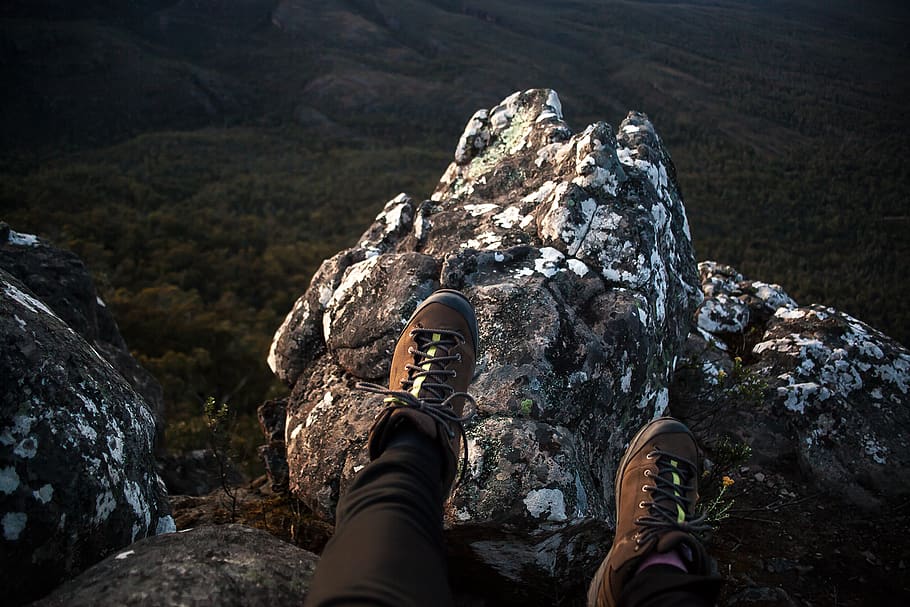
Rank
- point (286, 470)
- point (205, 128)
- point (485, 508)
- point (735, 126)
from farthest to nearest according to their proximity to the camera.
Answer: point (205, 128), point (735, 126), point (286, 470), point (485, 508)

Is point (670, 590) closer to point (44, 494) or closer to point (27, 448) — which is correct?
point (44, 494)

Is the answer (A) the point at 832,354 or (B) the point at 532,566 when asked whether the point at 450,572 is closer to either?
(B) the point at 532,566

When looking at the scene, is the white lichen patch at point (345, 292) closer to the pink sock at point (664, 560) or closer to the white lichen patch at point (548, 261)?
the white lichen patch at point (548, 261)

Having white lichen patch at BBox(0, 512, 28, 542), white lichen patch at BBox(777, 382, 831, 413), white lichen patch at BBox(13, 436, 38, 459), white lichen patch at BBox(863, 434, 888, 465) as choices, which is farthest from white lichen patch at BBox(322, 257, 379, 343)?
white lichen patch at BBox(863, 434, 888, 465)

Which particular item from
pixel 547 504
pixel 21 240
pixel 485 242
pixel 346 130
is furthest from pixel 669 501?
pixel 346 130

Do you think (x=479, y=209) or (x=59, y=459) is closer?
(x=59, y=459)

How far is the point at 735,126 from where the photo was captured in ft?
166

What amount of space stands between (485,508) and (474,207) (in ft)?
8.71

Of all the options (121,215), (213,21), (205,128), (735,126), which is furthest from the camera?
(213,21)

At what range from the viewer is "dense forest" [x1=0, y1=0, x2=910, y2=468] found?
61.3 feet

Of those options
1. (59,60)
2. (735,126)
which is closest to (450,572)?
(735,126)

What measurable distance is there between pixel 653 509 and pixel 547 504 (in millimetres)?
527

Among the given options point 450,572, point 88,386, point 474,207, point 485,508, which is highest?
point 474,207

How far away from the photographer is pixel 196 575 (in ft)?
6.13
